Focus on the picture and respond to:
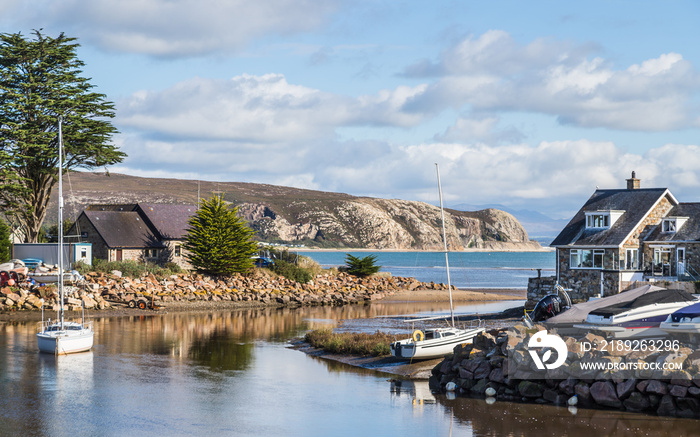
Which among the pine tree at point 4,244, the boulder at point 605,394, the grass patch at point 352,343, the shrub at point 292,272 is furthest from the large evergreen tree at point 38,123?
the boulder at point 605,394

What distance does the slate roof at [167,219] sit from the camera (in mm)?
69562

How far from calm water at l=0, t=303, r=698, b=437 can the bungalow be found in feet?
64.0

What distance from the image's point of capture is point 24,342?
37.2m

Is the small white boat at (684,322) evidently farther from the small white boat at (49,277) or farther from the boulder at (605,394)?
the small white boat at (49,277)

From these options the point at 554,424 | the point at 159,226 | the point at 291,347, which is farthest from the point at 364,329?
the point at 159,226

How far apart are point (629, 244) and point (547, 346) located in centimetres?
2133

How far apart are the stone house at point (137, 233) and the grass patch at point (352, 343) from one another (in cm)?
3230

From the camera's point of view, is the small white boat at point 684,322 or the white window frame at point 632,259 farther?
the white window frame at point 632,259

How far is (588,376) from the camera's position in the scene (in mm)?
23906

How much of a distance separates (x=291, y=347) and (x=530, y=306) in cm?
1803

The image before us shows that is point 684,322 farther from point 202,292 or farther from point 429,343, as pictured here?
point 202,292

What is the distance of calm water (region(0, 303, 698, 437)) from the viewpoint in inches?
848

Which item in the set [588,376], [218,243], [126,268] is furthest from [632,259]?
[126,268]

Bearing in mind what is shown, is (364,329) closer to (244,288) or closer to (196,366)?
(196,366)
